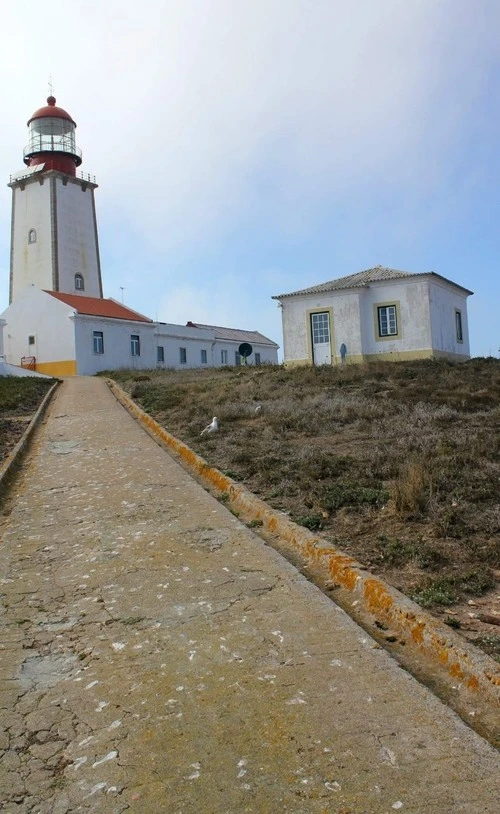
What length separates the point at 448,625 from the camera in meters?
3.61

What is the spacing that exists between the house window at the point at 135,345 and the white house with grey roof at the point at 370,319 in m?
13.2

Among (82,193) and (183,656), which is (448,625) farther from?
(82,193)

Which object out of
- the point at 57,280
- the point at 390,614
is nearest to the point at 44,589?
the point at 390,614

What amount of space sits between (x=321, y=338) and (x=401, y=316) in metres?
3.12

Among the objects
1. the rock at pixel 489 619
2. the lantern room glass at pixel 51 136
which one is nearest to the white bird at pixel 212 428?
the rock at pixel 489 619

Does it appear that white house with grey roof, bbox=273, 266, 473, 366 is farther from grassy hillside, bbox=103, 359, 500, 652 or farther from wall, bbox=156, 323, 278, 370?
wall, bbox=156, 323, 278, 370

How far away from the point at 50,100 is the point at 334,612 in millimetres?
44124

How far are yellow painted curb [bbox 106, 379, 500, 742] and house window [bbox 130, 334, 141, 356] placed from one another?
31.1m

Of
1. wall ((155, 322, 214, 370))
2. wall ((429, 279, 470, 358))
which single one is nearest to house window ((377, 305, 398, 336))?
wall ((429, 279, 470, 358))

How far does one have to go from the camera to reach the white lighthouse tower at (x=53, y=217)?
122 ft

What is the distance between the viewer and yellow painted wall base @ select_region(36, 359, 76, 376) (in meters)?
32.6

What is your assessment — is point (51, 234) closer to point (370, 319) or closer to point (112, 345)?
point (112, 345)

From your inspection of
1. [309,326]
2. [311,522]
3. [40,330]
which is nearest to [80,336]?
[40,330]

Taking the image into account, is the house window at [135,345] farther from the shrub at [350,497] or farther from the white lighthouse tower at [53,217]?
the shrub at [350,497]
